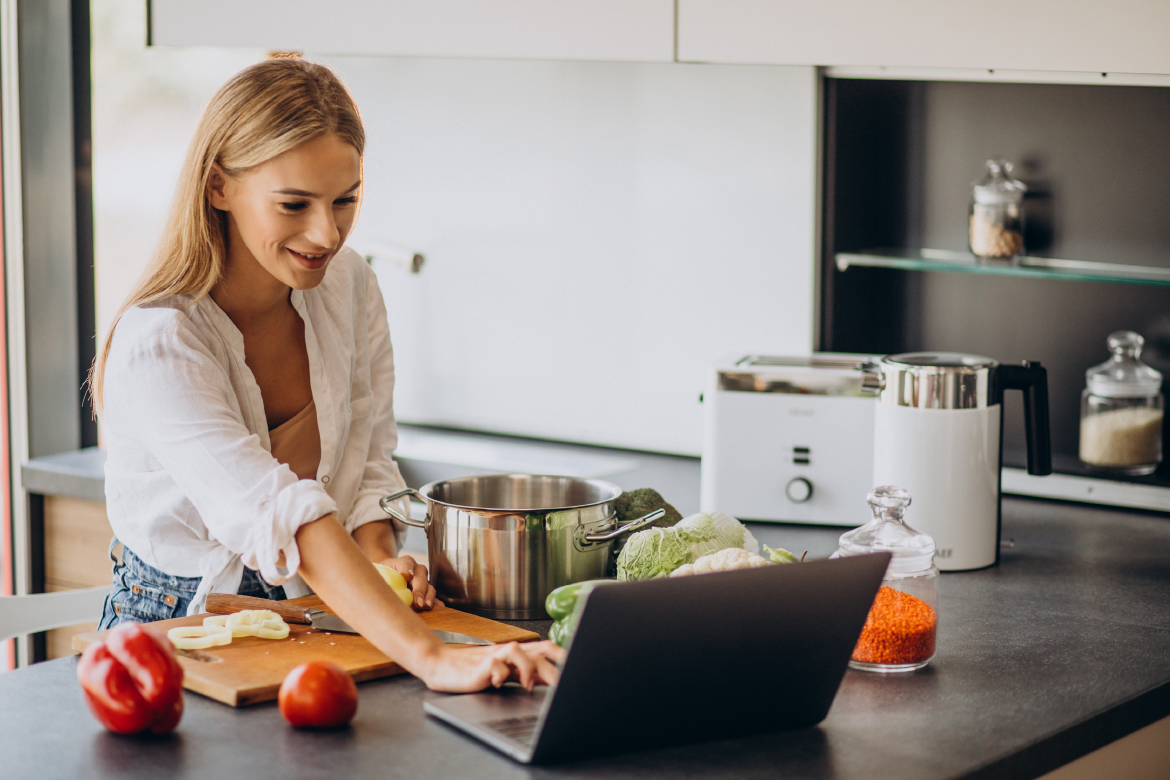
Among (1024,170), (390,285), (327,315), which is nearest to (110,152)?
(390,285)

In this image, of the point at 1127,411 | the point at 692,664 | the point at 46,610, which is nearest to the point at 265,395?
the point at 46,610

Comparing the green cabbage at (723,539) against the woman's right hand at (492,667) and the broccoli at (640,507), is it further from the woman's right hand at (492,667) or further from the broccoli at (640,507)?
the woman's right hand at (492,667)

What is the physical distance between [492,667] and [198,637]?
0.32 meters

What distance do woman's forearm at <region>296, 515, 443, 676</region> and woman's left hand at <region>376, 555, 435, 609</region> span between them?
16 centimetres

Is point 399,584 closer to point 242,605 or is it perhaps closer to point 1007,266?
point 242,605

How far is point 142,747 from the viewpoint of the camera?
1.05 meters

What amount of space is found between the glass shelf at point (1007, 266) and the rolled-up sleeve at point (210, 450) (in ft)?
3.87

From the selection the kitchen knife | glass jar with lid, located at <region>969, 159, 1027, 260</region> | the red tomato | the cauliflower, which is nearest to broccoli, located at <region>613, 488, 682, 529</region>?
the cauliflower

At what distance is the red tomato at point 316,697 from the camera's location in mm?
1076

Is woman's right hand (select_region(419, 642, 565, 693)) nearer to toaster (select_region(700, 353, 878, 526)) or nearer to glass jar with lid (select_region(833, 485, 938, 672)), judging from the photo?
glass jar with lid (select_region(833, 485, 938, 672))

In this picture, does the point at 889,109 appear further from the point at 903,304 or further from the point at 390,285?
the point at 390,285

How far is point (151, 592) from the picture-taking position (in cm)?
152

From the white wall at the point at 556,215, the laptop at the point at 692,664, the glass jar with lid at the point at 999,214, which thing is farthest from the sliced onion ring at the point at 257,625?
the glass jar with lid at the point at 999,214

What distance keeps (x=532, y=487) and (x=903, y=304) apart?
3.16ft
